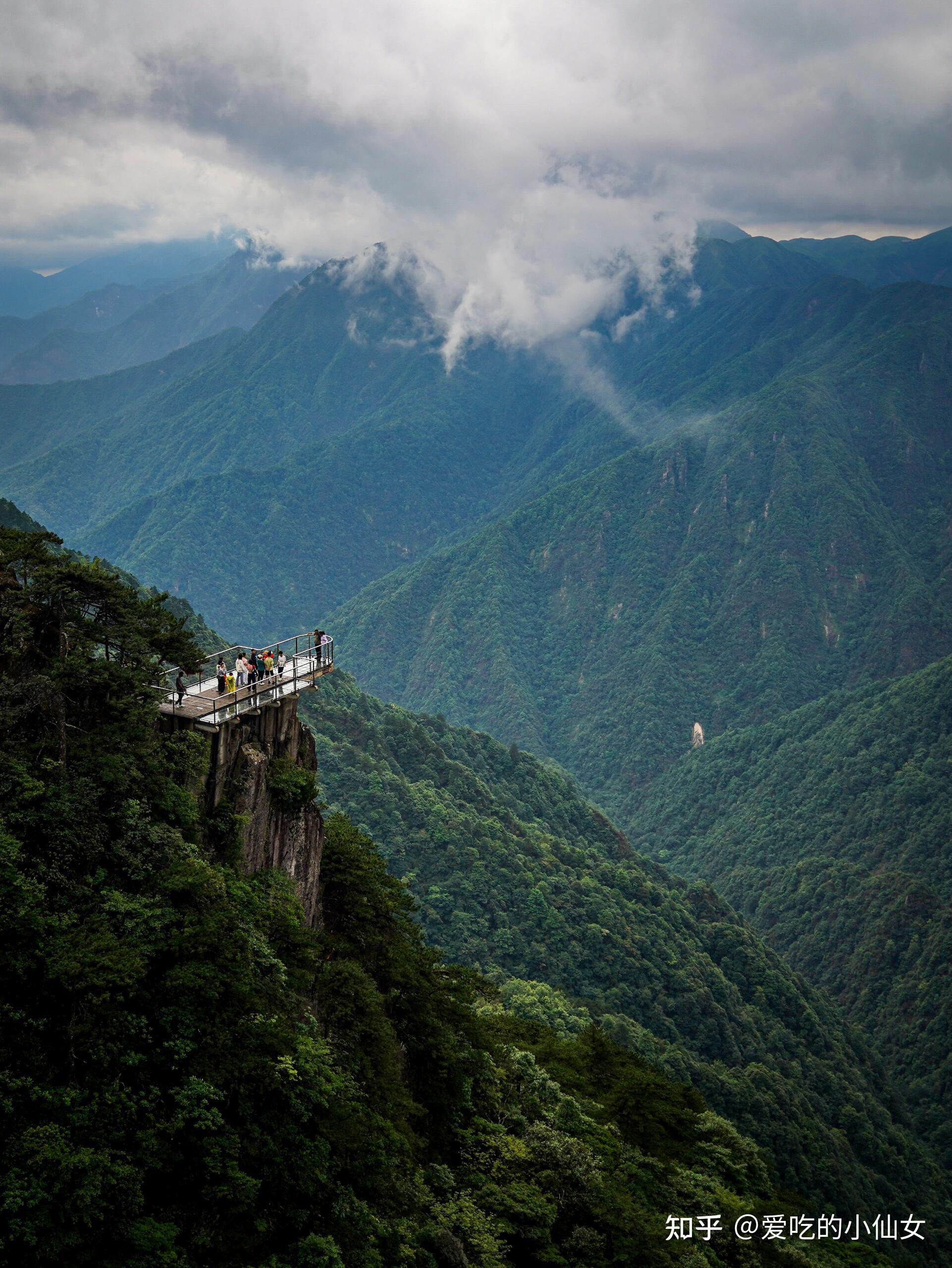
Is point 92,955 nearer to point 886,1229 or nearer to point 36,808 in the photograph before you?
point 36,808

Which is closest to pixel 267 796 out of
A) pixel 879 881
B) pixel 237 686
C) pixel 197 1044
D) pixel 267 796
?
pixel 267 796

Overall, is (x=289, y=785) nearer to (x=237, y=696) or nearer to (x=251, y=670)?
(x=237, y=696)

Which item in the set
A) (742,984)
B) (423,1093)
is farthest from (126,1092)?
(742,984)

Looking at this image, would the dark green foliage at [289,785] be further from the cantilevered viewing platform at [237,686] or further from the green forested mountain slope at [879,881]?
the green forested mountain slope at [879,881]

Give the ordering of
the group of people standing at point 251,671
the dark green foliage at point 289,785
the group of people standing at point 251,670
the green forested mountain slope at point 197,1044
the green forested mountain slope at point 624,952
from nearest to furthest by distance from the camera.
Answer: the green forested mountain slope at point 197,1044 < the dark green foliage at point 289,785 < the group of people standing at point 251,671 < the group of people standing at point 251,670 < the green forested mountain slope at point 624,952

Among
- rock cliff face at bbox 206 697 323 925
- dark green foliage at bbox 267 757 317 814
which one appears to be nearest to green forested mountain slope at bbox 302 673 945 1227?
rock cliff face at bbox 206 697 323 925

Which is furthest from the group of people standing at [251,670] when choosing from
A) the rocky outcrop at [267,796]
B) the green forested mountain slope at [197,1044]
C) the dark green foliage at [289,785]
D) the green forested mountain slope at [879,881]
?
the green forested mountain slope at [879,881]
